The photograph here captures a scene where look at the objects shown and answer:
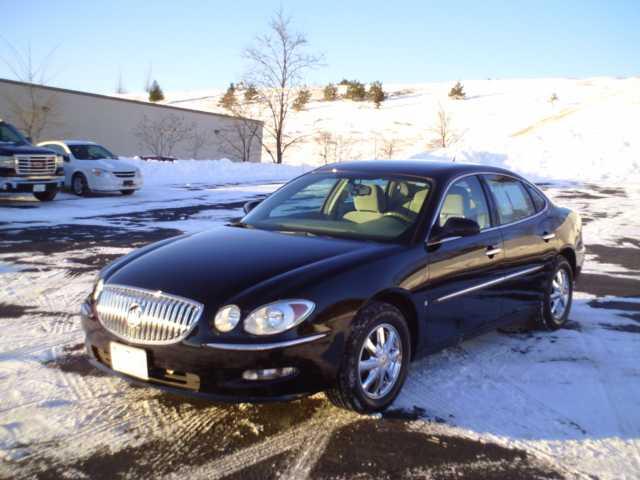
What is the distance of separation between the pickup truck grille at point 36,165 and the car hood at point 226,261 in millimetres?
12456

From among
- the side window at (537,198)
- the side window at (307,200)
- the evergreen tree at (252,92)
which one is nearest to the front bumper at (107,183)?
the side window at (307,200)

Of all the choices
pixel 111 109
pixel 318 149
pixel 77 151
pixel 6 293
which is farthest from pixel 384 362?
pixel 318 149

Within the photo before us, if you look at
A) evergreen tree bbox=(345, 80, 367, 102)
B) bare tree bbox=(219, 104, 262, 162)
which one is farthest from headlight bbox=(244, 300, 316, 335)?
evergreen tree bbox=(345, 80, 367, 102)

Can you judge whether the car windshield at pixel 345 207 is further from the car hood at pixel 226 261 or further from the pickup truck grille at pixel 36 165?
the pickup truck grille at pixel 36 165

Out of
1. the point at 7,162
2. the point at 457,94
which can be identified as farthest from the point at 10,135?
the point at 457,94

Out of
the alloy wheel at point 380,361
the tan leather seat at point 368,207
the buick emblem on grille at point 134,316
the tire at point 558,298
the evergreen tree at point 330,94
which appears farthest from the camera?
the evergreen tree at point 330,94

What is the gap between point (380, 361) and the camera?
3.96 metres

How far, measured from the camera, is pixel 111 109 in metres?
35.8

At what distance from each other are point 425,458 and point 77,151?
57.9 feet

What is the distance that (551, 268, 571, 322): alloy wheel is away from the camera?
19.6 feet

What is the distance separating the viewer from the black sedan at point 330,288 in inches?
138

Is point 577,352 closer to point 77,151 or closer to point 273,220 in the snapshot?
point 273,220

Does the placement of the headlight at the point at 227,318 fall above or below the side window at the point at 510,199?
below

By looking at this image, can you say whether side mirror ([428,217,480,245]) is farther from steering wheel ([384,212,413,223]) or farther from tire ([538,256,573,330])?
tire ([538,256,573,330])
